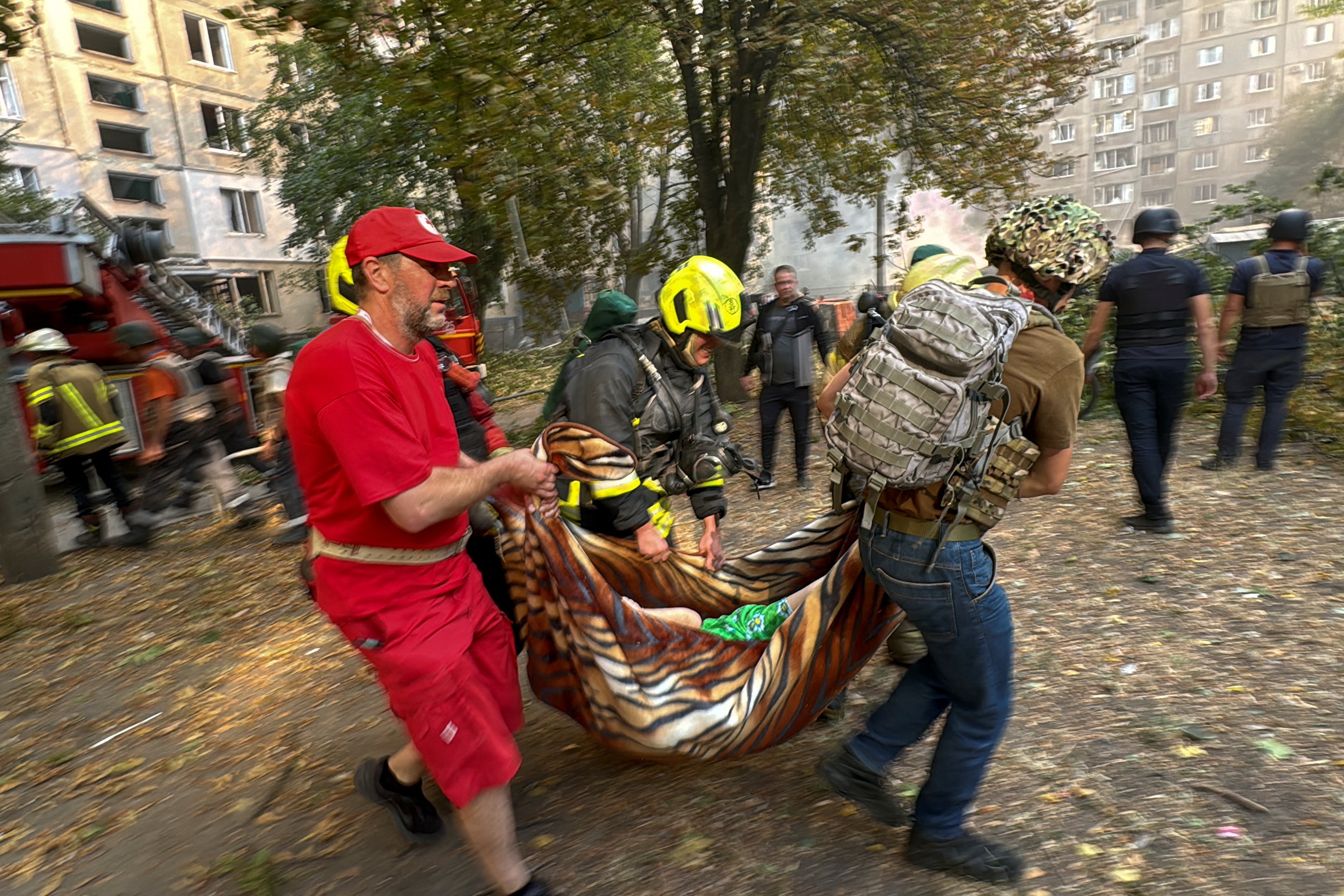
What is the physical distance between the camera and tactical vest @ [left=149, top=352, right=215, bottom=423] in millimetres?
A: 7766

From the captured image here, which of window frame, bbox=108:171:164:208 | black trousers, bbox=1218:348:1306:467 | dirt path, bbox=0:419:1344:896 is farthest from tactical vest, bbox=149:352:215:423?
window frame, bbox=108:171:164:208

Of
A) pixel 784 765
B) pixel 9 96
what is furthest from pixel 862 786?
pixel 9 96

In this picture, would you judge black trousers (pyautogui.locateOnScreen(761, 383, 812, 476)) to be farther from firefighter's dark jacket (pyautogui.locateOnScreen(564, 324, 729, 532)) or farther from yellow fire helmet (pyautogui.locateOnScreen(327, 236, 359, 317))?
yellow fire helmet (pyautogui.locateOnScreen(327, 236, 359, 317))

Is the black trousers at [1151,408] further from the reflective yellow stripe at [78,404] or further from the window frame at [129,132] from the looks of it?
the window frame at [129,132]

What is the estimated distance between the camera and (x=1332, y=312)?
27.0 ft

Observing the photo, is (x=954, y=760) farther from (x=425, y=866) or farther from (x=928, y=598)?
(x=425, y=866)

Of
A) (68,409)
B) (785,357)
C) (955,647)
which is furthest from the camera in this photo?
(68,409)

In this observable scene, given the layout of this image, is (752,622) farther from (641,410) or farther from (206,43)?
(206,43)

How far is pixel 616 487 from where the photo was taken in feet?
9.42

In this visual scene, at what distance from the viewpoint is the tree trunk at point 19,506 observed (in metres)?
6.54

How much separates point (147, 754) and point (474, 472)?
3081 mm

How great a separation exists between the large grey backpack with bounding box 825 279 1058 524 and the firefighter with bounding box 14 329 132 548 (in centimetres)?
777

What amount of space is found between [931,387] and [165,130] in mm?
33704

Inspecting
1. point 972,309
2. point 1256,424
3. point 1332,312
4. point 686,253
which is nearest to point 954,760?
point 972,309
